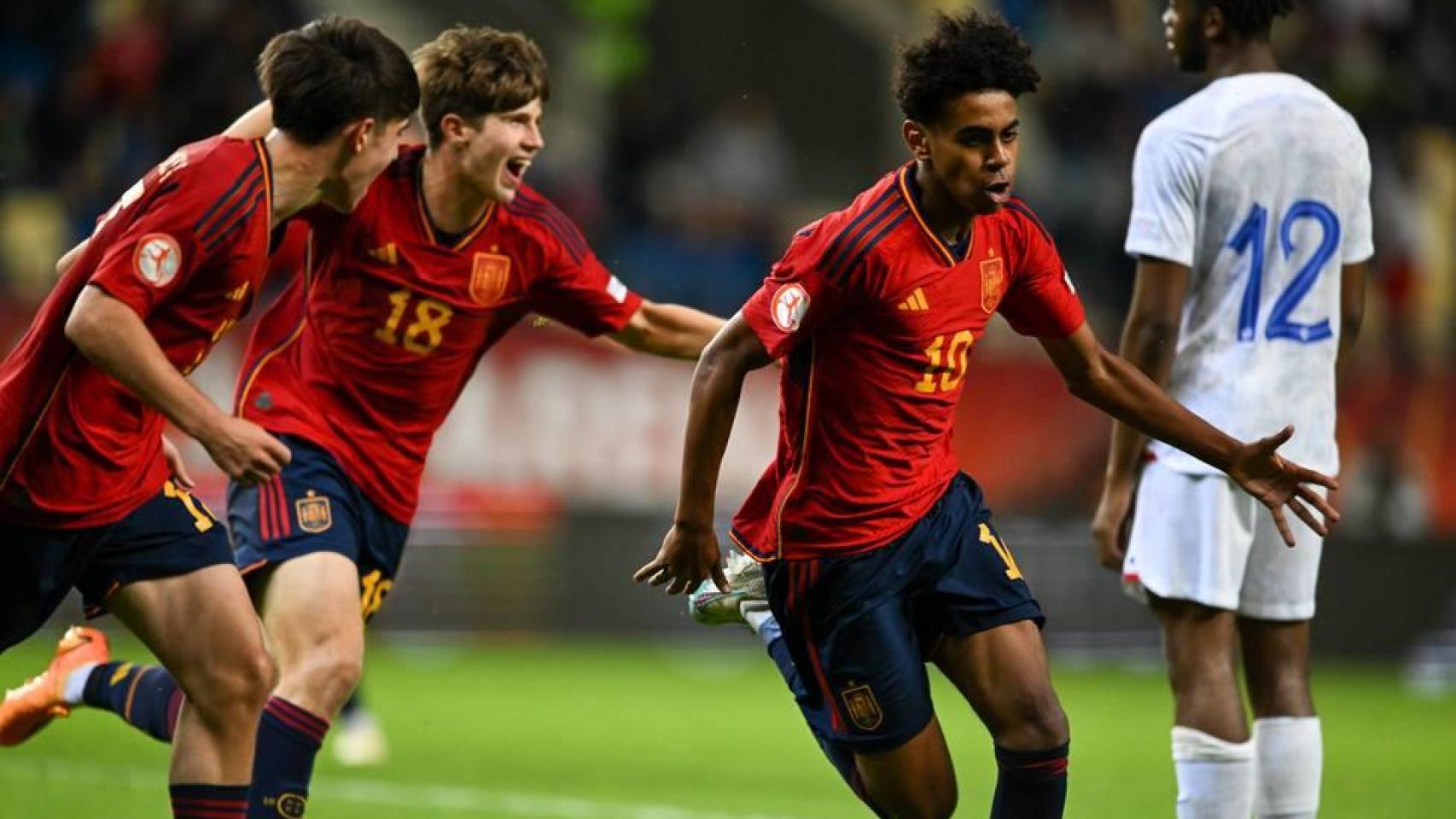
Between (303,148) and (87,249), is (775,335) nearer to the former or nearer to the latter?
(303,148)

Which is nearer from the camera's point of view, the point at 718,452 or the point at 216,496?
the point at 718,452

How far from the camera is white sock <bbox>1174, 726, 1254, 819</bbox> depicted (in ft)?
18.2

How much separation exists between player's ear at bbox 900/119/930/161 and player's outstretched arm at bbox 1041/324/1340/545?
0.62 metres

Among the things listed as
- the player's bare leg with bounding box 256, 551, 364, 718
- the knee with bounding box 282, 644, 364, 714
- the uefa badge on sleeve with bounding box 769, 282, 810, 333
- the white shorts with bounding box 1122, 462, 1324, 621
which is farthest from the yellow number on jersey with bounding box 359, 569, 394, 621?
the white shorts with bounding box 1122, 462, 1324, 621

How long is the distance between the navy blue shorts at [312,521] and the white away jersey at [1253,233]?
7.38ft

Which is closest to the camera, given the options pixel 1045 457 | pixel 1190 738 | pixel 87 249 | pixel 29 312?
pixel 87 249

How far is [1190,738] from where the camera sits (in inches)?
220

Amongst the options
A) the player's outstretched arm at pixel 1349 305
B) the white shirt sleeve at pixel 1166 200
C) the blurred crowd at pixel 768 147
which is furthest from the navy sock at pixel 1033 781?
the blurred crowd at pixel 768 147

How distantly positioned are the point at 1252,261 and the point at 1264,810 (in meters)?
1.48

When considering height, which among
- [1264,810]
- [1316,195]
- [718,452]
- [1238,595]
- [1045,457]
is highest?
[1316,195]

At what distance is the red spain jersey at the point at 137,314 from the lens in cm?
491

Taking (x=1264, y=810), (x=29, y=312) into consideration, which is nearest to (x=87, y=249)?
(x=1264, y=810)

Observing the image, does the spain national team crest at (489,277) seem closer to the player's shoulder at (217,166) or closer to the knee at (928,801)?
the player's shoulder at (217,166)

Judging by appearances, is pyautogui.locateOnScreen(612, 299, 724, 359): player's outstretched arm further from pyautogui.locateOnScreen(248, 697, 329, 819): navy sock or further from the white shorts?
pyautogui.locateOnScreen(248, 697, 329, 819): navy sock
